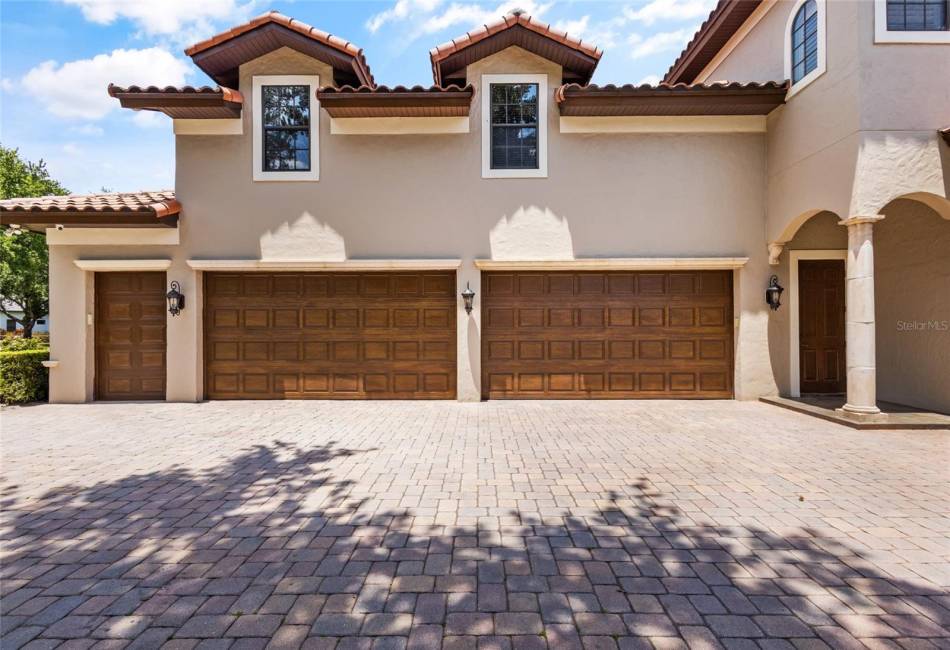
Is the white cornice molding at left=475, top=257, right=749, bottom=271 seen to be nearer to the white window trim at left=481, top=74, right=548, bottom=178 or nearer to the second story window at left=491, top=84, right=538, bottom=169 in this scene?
the white window trim at left=481, top=74, right=548, bottom=178

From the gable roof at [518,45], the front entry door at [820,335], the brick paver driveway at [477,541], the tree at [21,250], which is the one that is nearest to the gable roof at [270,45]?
the gable roof at [518,45]

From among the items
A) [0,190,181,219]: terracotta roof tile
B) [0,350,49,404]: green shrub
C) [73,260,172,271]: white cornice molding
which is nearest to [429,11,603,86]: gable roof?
[0,190,181,219]: terracotta roof tile

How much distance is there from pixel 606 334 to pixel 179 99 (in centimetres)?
958

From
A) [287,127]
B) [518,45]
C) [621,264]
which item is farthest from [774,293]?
[287,127]

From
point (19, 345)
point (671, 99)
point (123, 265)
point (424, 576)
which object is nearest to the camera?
point (424, 576)

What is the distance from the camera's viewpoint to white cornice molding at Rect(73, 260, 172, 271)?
8.71 meters

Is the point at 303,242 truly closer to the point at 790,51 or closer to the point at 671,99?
the point at 671,99

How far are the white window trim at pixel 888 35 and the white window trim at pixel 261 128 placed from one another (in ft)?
31.6

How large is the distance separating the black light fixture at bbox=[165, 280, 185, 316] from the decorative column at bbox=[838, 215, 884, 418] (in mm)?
12128

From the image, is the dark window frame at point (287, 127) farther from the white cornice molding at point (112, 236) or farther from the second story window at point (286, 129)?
the white cornice molding at point (112, 236)

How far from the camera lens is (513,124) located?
9008 millimetres

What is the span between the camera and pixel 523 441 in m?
6.12

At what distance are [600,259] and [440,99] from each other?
443 cm

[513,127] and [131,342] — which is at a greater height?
[513,127]
